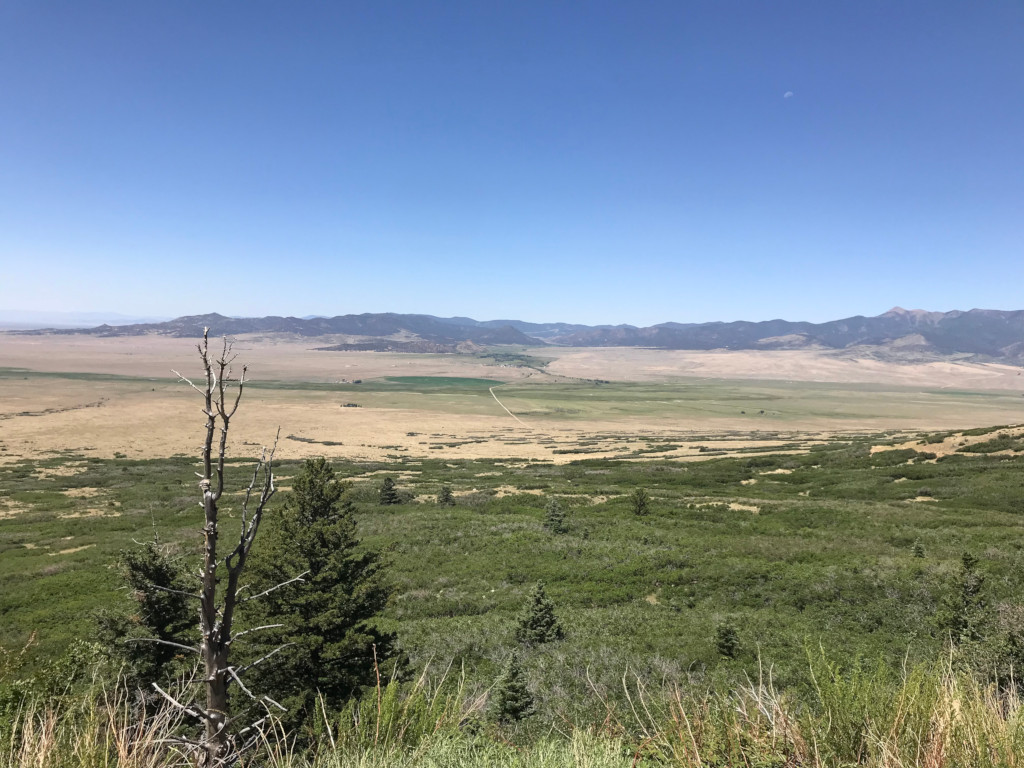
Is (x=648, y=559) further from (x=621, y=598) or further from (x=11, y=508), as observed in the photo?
(x=11, y=508)

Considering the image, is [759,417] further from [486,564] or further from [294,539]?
[294,539]

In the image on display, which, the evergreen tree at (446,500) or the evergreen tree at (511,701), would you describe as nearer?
the evergreen tree at (511,701)

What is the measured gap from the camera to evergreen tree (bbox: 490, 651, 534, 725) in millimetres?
8789

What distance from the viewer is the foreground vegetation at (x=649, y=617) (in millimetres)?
3053

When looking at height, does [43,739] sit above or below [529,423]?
above

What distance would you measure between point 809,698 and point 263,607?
10.3m

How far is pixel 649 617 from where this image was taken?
16.1 m

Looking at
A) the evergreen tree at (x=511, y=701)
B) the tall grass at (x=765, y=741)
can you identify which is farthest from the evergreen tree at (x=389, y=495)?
the tall grass at (x=765, y=741)

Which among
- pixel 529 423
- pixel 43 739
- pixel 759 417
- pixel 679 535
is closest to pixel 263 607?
pixel 43 739

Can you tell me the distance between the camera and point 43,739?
109 inches

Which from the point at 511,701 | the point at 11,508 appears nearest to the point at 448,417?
the point at 11,508

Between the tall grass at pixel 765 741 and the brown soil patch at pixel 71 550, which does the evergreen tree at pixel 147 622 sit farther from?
the brown soil patch at pixel 71 550

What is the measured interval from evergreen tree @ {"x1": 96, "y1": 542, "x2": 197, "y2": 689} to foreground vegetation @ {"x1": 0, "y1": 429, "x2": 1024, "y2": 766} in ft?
1.77

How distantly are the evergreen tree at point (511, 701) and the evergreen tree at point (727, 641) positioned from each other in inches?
231
